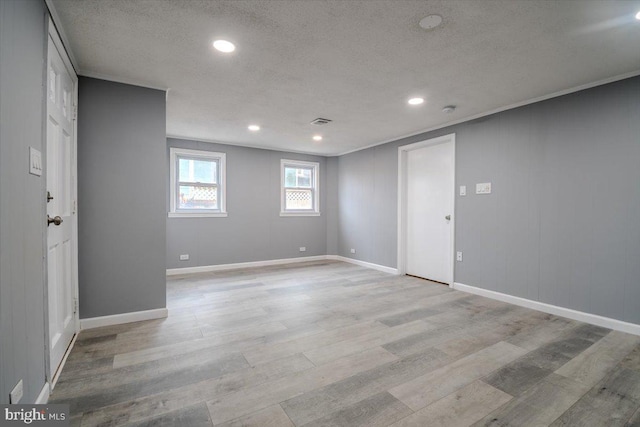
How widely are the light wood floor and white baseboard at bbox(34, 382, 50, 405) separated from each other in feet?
0.25

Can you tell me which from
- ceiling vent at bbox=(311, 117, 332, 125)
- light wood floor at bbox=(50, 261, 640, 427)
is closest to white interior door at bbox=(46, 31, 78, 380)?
light wood floor at bbox=(50, 261, 640, 427)

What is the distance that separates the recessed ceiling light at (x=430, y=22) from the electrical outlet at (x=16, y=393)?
2.98 m

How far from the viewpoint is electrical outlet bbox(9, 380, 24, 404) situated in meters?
1.31

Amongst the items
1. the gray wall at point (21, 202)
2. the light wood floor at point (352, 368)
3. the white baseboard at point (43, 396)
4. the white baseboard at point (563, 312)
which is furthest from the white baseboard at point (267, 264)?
the gray wall at point (21, 202)

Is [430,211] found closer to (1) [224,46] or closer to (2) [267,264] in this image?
(2) [267,264]

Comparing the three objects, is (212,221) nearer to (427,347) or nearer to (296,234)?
(296,234)

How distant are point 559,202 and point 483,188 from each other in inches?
33.6

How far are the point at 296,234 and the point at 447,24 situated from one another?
4.95 metres

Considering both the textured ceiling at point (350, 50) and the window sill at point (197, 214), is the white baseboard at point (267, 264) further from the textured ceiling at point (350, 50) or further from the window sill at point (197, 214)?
the textured ceiling at point (350, 50)

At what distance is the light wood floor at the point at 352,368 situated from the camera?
5.47 ft

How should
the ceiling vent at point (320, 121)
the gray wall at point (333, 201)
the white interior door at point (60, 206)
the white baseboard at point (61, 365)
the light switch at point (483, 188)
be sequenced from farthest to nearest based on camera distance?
the gray wall at point (333, 201), the ceiling vent at point (320, 121), the light switch at point (483, 188), the white interior door at point (60, 206), the white baseboard at point (61, 365)

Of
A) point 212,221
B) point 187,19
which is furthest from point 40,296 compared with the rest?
point 212,221

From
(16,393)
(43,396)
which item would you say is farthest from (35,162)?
(43,396)

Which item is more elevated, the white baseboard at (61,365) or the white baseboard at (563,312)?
the white baseboard at (563,312)
